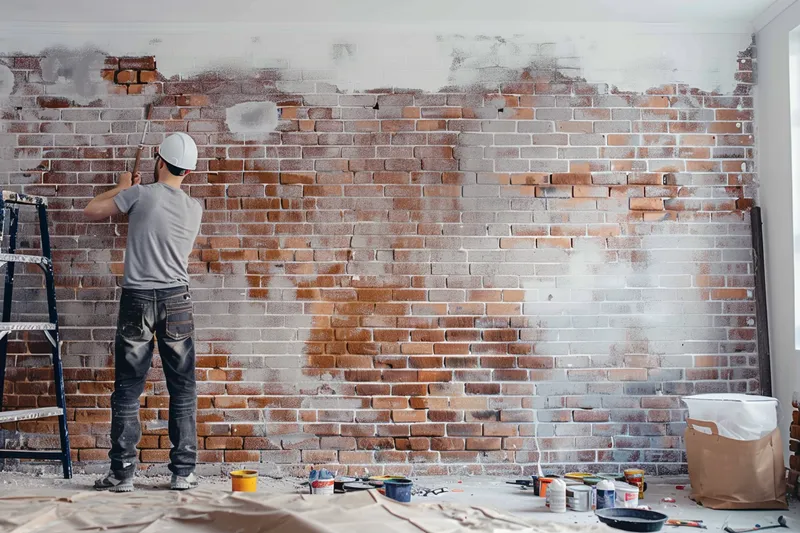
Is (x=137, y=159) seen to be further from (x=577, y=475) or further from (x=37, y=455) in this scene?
(x=577, y=475)

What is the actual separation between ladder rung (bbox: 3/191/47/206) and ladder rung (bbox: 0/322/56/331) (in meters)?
0.65

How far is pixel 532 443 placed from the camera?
4.20m

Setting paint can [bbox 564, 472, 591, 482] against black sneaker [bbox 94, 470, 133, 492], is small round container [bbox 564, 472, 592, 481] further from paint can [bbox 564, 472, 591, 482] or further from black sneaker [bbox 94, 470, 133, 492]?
black sneaker [bbox 94, 470, 133, 492]

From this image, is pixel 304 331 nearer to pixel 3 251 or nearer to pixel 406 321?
pixel 406 321

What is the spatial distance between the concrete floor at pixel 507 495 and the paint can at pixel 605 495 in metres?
0.07

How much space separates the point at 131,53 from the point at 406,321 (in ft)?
7.41

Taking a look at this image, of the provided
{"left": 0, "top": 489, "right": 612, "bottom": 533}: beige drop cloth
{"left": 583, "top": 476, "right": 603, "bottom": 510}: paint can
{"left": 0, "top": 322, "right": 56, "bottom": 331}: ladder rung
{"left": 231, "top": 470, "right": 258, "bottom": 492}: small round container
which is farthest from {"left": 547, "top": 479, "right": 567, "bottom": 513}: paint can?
{"left": 0, "top": 322, "right": 56, "bottom": 331}: ladder rung

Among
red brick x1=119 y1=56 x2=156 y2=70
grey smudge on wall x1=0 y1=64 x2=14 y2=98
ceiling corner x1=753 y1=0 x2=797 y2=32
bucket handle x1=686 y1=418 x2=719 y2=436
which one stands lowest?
bucket handle x1=686 y1=418 x2=719 y2=436

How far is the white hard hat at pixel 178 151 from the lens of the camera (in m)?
3.89

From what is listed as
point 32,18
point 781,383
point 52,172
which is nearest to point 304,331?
point 52,172

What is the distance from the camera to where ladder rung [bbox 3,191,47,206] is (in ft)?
12.6

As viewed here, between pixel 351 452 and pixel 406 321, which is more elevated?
pixel 406 321

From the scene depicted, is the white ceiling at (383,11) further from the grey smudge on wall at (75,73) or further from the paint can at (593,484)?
the paint can at (593,484)

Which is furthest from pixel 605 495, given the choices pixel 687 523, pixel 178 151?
pixel 178 151
